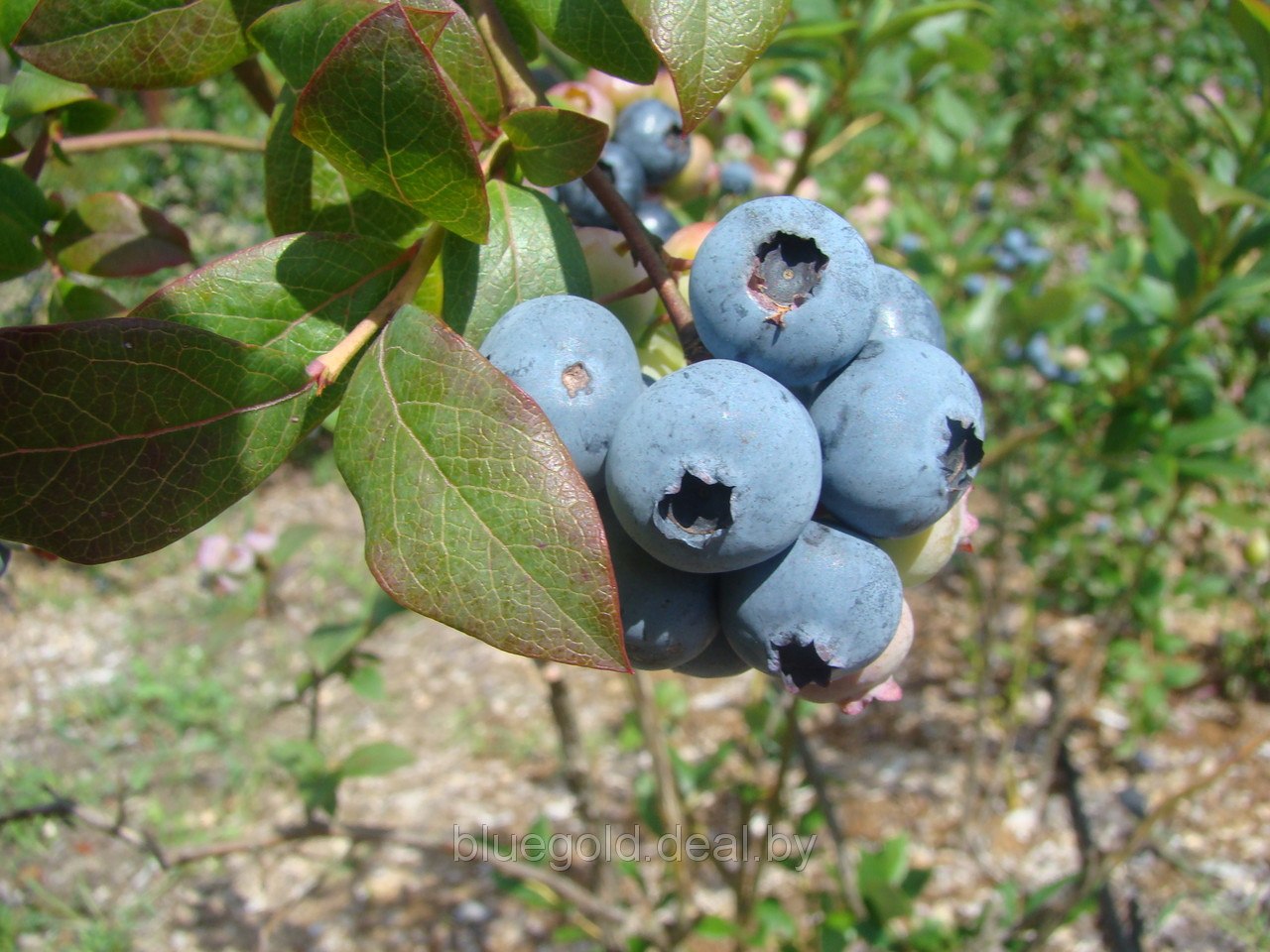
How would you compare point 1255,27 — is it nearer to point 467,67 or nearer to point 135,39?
point 467,67

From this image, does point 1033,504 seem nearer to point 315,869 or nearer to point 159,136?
point 315,869

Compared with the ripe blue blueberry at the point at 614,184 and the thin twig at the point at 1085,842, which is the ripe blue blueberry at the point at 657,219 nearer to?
the ripe blue blueberry at the point at 614,184

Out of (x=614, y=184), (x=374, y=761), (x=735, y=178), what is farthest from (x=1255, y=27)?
(x=374, y=761)

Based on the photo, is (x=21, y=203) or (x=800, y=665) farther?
(x=21, y=203)

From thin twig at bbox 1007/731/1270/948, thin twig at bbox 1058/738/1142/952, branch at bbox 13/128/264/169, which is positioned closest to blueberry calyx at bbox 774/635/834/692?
branch at bbox 13/128/264/169

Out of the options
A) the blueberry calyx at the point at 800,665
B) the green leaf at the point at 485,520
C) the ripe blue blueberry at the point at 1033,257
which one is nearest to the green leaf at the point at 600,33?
the green leaf at the point at 485,520

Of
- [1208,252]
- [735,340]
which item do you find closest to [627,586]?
[735,340]
